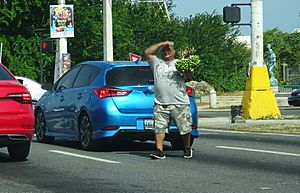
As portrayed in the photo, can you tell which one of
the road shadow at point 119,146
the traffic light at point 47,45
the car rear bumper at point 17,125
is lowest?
the road shadow at point 119,146

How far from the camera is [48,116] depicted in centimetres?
1748

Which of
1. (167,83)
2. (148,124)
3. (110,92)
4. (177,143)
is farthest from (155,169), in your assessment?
(177,143)

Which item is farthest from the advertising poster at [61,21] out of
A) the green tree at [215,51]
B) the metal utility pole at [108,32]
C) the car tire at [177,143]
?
the green tree at [215,51]

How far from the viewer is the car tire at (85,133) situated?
1546 centimetres

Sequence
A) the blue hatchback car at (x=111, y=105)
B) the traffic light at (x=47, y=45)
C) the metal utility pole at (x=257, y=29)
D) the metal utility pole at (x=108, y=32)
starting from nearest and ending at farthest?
the blue hatchback car at (x=111, y=105), the metal utility pole at (x=257, y=29), the metal utility pole at (x=108, y=32), the traffic light at (x=47, y=45)

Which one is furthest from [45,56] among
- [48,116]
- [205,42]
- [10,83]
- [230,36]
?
[10,83]

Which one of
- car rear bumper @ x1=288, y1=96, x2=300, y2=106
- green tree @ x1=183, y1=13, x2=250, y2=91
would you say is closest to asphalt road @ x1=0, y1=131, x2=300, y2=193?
car rear bumper @ x1=288, y1=96, x2=300, y2=106

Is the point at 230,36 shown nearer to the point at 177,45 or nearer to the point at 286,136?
the point at 177,45

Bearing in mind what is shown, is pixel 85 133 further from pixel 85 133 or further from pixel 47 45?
pixel 47 45

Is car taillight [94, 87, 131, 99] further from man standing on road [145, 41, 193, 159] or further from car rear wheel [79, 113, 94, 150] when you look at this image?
man standing on road [145, 41, 193, 159]

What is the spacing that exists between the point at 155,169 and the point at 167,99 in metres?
1.78

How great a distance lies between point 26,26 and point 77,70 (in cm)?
3690

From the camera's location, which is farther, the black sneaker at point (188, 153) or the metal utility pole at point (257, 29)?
the metal utility pole at point (257, 29)

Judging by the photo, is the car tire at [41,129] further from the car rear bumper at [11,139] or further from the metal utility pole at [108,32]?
the metal utility pole at [108,32]
